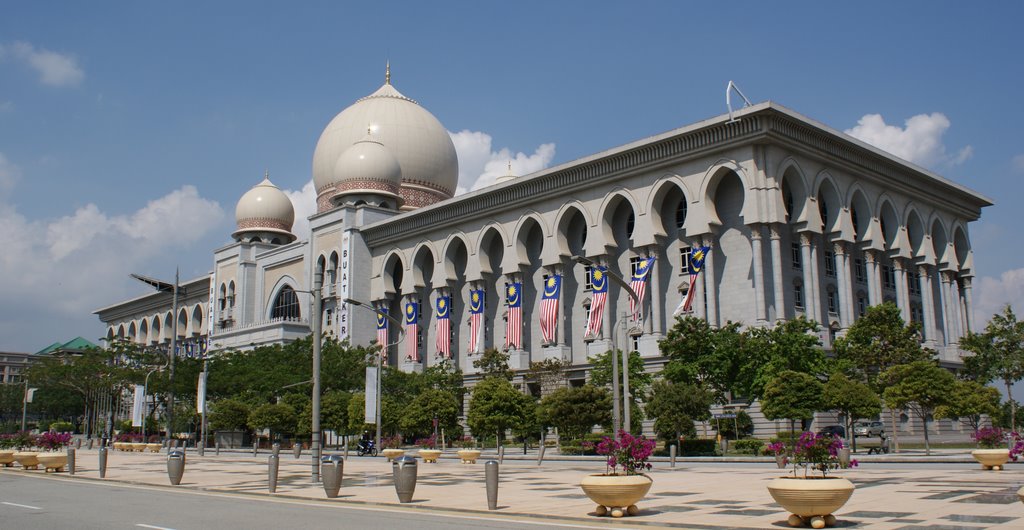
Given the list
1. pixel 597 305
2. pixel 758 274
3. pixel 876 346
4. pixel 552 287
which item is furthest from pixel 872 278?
pixel 552 287

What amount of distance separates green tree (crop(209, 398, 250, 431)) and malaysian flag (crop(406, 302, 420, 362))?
540 inches

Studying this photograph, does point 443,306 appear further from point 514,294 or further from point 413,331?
point 514,294

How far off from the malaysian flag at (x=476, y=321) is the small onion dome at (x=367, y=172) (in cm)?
1561

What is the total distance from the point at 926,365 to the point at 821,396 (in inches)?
207

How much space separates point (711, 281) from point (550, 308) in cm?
1170

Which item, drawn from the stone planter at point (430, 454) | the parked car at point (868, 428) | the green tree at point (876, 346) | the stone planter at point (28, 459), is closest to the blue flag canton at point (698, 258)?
the green tree at point (876, 346)

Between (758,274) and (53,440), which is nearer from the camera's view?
(53,440)

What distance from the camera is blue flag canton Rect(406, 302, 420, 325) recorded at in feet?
229

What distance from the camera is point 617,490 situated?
51.8 ft

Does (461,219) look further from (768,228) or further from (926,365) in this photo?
(926,365)

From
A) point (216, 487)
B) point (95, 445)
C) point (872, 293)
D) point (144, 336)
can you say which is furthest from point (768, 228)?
point (144, 336)

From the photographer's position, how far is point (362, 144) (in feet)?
252

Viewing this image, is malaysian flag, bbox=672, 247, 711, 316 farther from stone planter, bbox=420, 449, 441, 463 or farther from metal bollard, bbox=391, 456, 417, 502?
metal bollard, bbox=391, 456, 417, 502

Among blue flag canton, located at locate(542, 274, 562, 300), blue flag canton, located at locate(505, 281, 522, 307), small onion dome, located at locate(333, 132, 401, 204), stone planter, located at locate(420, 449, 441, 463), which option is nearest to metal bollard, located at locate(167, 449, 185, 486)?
stone planter, located at locate(420, 449, 441, 463)
